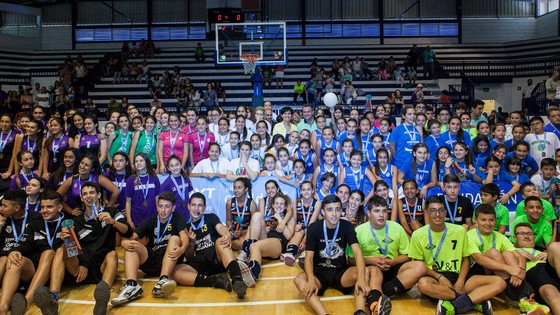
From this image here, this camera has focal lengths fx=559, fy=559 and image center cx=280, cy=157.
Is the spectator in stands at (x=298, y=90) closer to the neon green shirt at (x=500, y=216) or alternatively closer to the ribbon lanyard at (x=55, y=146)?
the ribbon lanyard at (x=55, y=146)

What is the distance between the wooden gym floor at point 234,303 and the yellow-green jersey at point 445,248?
42 cm

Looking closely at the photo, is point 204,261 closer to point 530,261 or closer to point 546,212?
point 530,261

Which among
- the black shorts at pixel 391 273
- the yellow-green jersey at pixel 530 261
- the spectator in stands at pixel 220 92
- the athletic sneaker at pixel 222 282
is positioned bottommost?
the athletic sneaker at pixel 222 282

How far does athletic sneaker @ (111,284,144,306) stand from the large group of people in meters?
0.02

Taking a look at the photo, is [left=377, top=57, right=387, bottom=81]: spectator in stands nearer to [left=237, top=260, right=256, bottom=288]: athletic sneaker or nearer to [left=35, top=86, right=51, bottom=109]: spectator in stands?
[left=35, top=86, right=51, bottom=109]: spectator in stands

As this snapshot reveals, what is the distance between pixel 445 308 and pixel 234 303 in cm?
212

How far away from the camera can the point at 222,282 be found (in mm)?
Answer: 6184

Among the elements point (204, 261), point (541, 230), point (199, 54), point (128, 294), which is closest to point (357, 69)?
point (199, 54)

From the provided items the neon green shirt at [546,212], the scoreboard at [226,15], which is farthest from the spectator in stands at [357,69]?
the neon green shirt at [546,212]

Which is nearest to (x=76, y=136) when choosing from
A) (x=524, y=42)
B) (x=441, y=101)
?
(x=441, y=101)

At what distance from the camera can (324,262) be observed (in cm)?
592

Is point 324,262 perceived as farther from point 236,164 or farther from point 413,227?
point 236,164

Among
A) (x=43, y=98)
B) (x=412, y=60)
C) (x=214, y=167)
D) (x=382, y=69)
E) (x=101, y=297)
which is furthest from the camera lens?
(x=412, y=60)

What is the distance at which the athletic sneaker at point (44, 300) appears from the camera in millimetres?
5208
